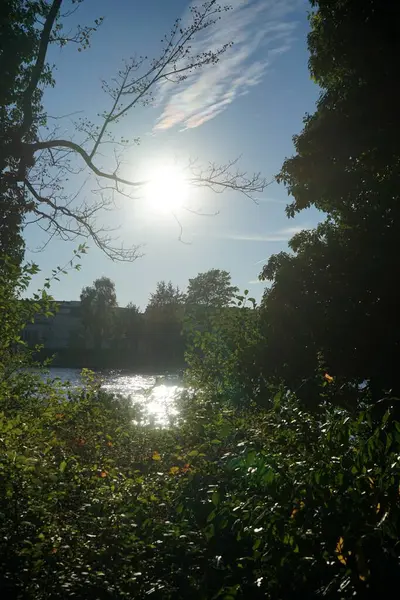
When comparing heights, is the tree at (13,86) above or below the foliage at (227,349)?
above

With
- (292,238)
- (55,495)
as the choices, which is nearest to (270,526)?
(55,495)

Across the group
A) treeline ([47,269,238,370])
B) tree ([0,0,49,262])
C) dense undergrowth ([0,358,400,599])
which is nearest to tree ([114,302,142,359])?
treeline ([47,269,238,370])

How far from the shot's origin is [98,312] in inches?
2808

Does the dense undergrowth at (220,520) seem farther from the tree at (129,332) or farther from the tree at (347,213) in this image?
the tree at (129,332)

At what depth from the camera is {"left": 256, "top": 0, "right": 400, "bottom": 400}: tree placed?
11.7 m

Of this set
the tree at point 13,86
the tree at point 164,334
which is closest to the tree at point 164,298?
the tree at point 164,334

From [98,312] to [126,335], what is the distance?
5755 mm

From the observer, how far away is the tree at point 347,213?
461 inches

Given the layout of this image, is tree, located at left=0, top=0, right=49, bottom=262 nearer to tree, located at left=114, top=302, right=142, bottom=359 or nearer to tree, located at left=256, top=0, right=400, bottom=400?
tree, located at left=256, top=0, right=400, bottom=400

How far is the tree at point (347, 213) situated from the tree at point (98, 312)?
178 feet

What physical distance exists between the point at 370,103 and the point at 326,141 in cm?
134

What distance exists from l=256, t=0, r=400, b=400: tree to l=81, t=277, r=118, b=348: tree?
5435cm

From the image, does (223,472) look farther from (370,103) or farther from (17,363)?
(370,103)

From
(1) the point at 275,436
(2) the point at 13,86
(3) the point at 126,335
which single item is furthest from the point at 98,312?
(1) the point at 275,436
